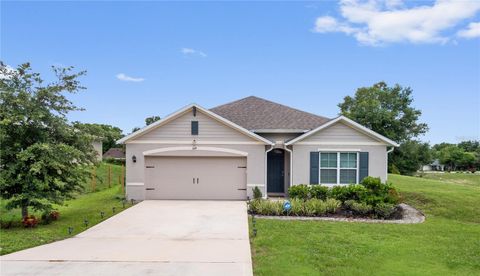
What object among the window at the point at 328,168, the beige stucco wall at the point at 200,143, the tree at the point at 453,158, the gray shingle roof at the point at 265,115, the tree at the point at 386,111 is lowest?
the tree at the point at 453,158

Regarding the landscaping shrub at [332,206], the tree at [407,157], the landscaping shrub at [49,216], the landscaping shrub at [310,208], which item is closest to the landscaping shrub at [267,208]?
the landscaping shrub at [310,208]

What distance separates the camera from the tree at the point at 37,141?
10.2m

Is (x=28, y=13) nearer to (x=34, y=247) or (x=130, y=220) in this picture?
(x=130, y=220)

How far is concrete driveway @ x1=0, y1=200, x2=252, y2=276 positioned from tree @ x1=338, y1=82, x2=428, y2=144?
32.9 m

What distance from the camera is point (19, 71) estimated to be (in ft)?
35.3

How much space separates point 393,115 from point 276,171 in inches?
1189

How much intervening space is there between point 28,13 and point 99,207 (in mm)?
7783

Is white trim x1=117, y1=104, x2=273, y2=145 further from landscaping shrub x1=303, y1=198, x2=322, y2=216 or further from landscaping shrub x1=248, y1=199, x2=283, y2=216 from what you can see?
landscaping shrub x1=303, y1=198, x2=322, y2=216

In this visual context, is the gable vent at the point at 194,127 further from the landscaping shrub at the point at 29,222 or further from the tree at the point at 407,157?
the tree at the point at 407,157

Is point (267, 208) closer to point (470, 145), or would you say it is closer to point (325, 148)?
point (325, 148)

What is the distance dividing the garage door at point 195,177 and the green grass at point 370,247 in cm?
513

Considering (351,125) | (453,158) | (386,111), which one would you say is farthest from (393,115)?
(453,158)

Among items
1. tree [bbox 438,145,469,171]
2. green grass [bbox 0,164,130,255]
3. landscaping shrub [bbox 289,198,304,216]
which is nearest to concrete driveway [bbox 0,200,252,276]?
green grass [bbox 0,164,130,255]

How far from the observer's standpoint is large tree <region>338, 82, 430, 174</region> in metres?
41.5
